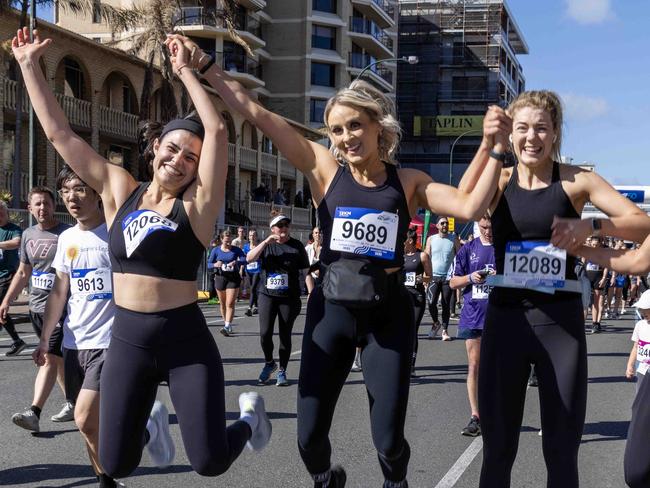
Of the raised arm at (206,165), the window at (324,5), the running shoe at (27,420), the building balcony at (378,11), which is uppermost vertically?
the building balcony at (378,11)

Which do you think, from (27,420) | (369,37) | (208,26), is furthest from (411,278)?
(369,37)

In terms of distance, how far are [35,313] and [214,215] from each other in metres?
4.68

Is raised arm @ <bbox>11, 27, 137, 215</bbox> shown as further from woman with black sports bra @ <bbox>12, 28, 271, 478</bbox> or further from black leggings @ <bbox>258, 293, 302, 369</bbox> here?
black leggings @ <bbox>258, 293, 302, 369</bbox>

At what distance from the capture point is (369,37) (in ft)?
210

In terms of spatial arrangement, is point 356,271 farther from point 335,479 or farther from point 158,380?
point 335,479

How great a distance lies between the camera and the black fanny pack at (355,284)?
4160mm

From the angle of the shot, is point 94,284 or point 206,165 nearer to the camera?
point 206,165

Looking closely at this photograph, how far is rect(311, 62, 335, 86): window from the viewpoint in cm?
6053

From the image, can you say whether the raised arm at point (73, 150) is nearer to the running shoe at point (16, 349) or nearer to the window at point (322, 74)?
the running shoe at point (16, 349)

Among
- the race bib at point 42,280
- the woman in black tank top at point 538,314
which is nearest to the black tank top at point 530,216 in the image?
the woman in black tank top at point 538,314

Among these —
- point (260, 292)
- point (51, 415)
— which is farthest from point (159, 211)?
point (260, 292)

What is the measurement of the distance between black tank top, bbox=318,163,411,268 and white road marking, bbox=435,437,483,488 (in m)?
1.98

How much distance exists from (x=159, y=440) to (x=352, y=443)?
263 cm

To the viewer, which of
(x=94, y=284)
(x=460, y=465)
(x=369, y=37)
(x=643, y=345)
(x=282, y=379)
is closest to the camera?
(x=94, y=284)
